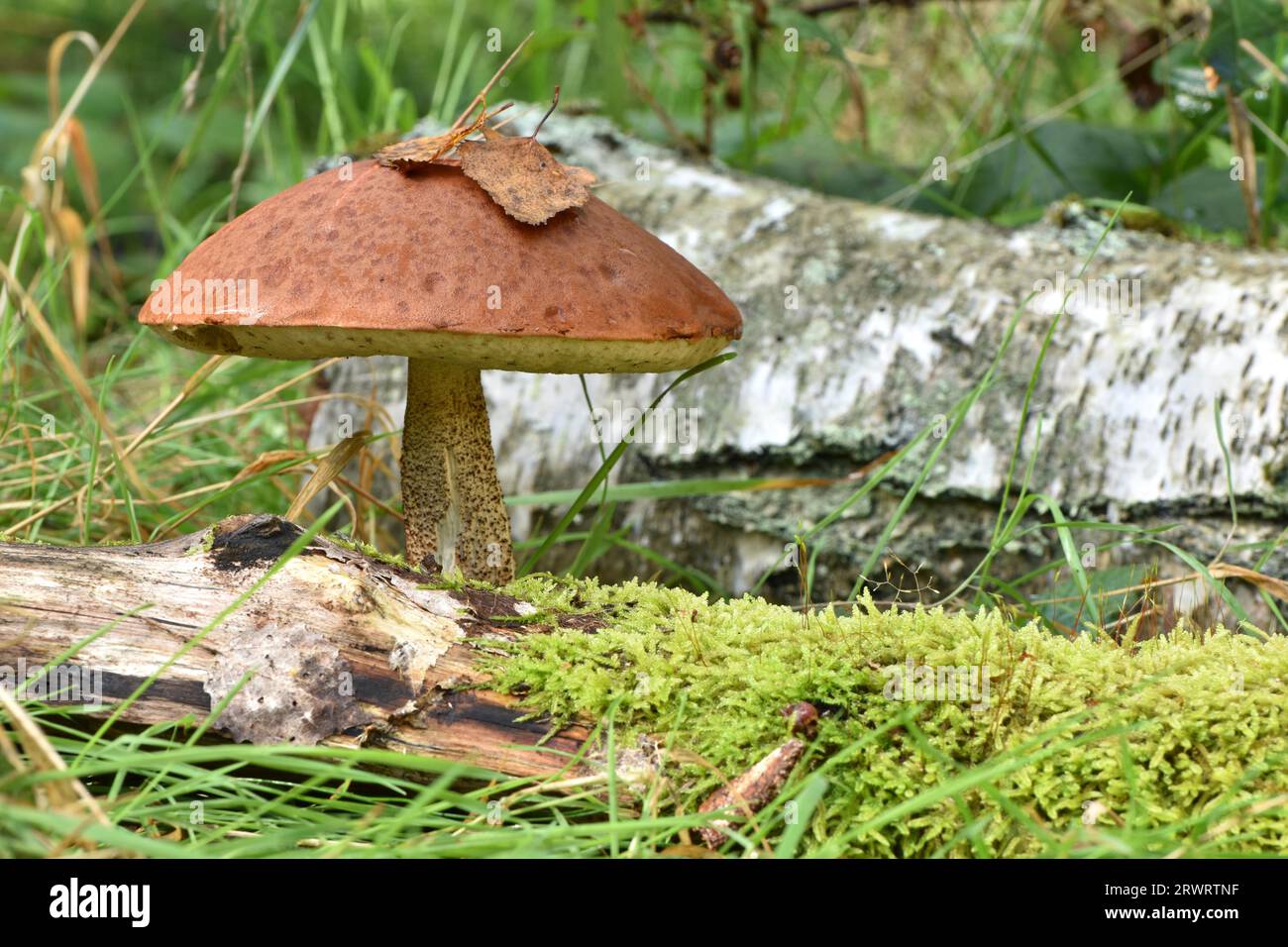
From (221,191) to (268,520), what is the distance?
4390 mm

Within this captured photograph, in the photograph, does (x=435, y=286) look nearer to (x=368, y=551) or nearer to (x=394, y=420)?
(x=368, y=551)

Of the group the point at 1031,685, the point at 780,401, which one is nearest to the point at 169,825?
the point at 1031,685

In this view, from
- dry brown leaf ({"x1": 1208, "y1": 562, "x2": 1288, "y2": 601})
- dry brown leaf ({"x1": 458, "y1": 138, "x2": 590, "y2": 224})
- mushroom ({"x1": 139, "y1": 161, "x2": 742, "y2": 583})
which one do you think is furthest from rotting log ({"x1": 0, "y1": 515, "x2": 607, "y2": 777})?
dry brown leaf ({"x1": 1208, "y1": 562, "x2": 1288, "y2": 601})

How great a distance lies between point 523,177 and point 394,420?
1.25 meters

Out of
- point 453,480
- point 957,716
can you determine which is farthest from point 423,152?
point 957,716

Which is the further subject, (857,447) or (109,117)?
(109,117)

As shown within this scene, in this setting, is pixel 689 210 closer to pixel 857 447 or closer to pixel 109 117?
pixel 857 447

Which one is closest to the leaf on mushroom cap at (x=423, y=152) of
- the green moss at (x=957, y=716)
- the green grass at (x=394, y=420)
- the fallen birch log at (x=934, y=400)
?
the green grass at (x=394, y=420)

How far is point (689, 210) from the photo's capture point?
2904 millimetres

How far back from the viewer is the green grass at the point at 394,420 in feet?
3.89

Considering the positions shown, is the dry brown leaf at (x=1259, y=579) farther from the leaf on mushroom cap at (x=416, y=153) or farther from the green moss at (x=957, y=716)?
the leaf on mushroom cap at (x=416, y=153)

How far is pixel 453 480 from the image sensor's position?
6.03ft
